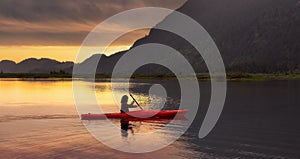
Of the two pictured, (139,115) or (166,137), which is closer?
(166,137)

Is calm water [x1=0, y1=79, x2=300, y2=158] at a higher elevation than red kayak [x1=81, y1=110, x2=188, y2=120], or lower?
lower

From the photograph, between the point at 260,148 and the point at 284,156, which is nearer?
the point at 284,156

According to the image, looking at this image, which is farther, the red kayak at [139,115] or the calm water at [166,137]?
the red kayak at [139,115]

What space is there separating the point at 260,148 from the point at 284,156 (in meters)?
2.36

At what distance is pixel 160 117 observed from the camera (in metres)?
34.7

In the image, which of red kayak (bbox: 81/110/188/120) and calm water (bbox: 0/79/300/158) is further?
red kayak (bbox: 81/110/188/120)

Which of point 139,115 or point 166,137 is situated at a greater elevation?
point 139,115

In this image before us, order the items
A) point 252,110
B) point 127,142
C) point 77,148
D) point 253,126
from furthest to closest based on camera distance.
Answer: point 252,110
point 253,126
point 127,142
point 77,148

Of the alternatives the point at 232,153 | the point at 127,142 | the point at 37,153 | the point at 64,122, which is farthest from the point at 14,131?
the point at 232,153

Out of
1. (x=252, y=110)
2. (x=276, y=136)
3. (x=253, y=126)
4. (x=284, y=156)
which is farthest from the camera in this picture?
(x=252, y=110)

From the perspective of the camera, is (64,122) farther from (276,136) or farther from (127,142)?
(276,136)

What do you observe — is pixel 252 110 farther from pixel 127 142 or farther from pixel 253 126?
pixel 127 142

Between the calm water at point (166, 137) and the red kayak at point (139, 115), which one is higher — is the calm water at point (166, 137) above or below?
below

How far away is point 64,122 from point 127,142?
36.9 ft
